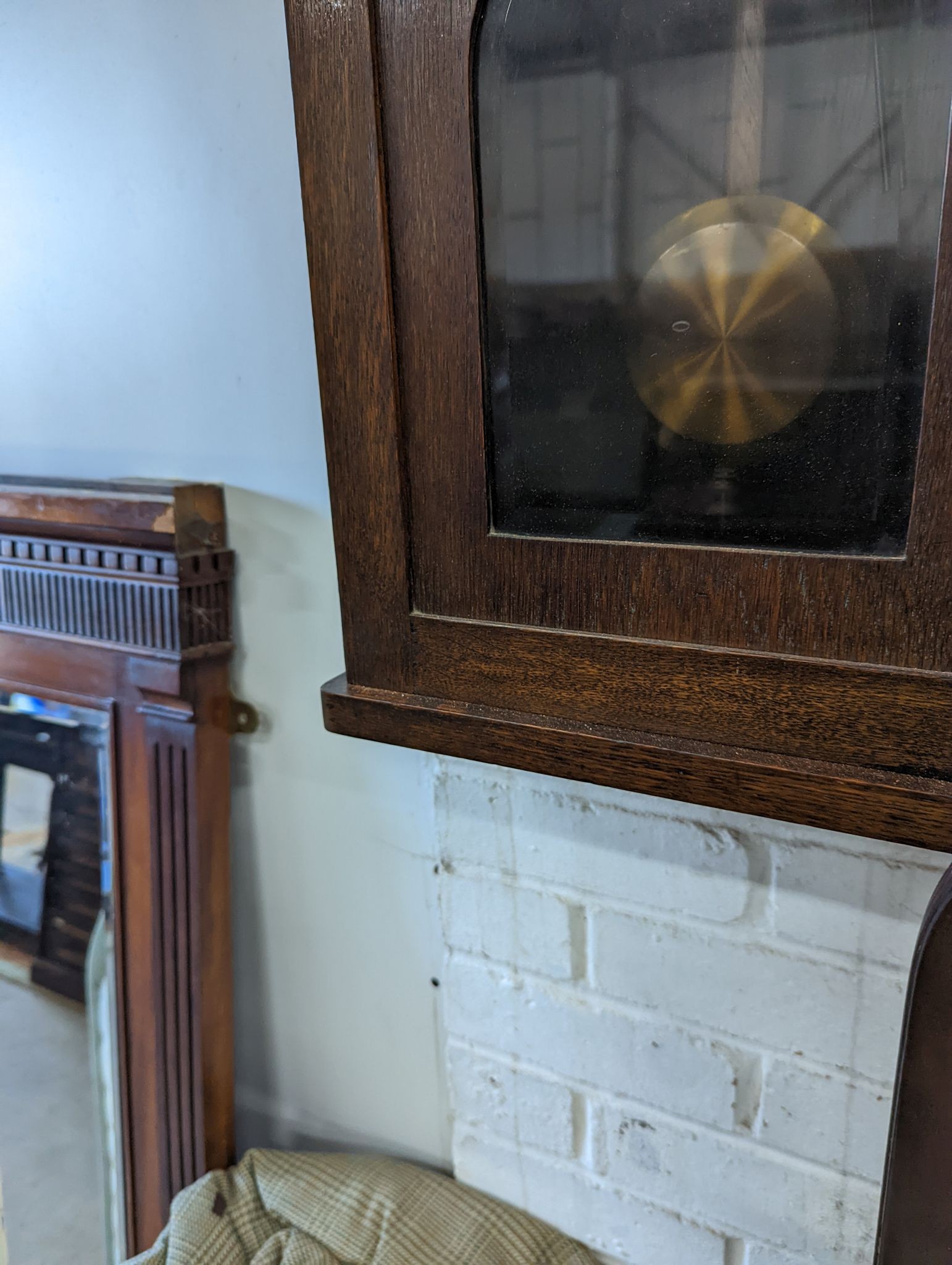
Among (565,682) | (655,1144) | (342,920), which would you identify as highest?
(565,682)

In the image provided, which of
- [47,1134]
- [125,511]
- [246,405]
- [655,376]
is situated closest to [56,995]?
[47,1134]

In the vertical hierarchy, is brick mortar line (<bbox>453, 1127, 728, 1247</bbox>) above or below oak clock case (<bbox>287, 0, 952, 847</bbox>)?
below

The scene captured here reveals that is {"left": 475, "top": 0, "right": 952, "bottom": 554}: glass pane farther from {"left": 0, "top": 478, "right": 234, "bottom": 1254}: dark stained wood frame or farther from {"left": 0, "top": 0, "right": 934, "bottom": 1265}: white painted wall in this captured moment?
{"left": 0, "top": 478, "right": 234, "bottom": 1254}: dark stained wood frame

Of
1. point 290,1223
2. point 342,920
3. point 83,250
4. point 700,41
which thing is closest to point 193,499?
point 83,250

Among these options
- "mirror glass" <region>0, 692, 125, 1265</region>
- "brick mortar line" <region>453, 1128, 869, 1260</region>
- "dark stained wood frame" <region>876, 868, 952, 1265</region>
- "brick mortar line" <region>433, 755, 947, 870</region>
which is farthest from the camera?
"mirror glass" <region>0, 692, 125, 1265</region>

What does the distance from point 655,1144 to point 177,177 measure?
791mm

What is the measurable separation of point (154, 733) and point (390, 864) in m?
0.22

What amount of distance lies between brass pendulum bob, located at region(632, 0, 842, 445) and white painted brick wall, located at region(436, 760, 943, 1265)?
29cm

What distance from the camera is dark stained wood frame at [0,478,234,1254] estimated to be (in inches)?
28.7

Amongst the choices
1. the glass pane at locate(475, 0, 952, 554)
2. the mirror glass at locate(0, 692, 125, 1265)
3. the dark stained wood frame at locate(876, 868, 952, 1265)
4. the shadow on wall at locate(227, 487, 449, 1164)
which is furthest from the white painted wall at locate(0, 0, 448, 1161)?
the dark stained wood frame at locate(876, 868, 952, 1265)

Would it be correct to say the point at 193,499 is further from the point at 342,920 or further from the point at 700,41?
the point at 700,41

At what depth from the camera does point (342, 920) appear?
80cm

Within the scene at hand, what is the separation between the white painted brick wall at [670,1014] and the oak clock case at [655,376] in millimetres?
181

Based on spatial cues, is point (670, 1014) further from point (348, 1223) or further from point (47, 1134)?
point (47, 1134)
